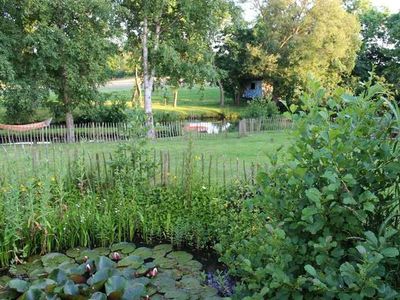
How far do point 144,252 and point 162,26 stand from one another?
760 inches

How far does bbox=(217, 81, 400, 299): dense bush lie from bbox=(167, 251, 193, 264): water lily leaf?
6.42 ft

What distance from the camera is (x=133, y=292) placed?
2.94 m

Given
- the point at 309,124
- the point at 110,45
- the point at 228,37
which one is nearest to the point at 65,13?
the point at 110,45

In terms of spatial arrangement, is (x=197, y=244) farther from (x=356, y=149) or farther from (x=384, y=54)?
(x=384, y=54)

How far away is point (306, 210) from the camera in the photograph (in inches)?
72.7

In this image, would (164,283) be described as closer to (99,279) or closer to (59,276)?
(99,279)

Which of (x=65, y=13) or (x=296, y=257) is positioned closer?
(x=296, y=257)

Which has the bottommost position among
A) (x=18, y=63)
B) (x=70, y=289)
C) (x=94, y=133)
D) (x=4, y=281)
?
(x=94, y=133)

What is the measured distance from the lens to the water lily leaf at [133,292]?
2.91 m

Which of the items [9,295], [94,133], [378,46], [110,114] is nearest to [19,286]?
[9,295]

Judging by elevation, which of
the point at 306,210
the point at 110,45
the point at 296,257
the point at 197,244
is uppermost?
the point at 110,45

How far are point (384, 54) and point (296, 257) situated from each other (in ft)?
110

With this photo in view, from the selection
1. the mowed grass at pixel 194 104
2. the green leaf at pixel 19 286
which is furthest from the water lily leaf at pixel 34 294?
the mowed grass at pixel 194 104

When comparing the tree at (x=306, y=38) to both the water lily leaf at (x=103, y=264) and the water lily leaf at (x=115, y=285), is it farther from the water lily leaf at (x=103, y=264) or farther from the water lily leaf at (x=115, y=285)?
the water lily leaf at (x=115, y=285)
